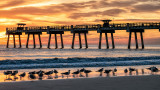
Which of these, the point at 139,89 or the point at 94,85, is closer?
the point at 139,89

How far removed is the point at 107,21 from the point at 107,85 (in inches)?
2305

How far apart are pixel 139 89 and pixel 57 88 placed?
3469 mm

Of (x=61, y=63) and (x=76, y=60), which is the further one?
(x=76, y=60)

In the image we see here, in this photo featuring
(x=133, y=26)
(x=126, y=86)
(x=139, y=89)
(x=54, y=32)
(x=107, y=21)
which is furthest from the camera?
(x=54, y=32)

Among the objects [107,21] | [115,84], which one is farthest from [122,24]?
Result: [115,84]

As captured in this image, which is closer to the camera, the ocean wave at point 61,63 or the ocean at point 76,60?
the ocean wave at point 61,63

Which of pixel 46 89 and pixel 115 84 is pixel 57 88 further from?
pixel 115 84

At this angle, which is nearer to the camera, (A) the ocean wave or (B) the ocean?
(A) the ocean wave

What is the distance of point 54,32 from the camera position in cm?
7662

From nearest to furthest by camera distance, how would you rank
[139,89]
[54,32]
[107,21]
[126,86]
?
1. [139,89]
2. [126,86]
3. [107,21]
4. [54,32]

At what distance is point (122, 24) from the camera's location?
61.8m

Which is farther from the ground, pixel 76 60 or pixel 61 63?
pixel 61 63

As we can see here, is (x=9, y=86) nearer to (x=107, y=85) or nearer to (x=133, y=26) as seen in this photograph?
(x=107, y=85)

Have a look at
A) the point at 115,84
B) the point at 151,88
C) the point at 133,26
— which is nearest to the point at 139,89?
the point at 151,88
